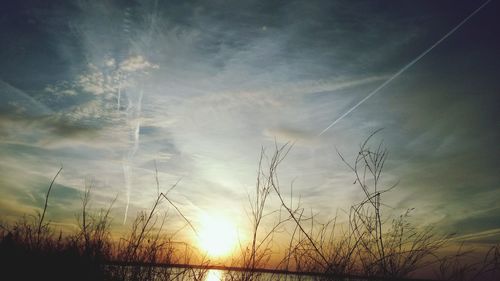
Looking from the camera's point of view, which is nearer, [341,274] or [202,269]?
[341,274]

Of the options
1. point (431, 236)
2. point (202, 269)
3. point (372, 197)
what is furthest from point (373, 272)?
point (202, 269)

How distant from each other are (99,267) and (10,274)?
1670 mm

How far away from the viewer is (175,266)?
4.84 m

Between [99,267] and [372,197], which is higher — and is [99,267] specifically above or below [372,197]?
below

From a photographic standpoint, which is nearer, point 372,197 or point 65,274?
point 372,197

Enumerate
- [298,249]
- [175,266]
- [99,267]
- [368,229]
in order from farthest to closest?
[99,267] → [175,266] → [298,249] → [368,229]

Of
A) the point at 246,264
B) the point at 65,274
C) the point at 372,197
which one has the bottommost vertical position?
the point at 65,274

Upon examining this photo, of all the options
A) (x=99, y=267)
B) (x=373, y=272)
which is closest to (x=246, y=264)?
(x=373, y=272)

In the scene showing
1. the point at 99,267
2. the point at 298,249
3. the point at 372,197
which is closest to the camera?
the point at 372,197

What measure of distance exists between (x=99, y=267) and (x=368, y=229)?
14.6ft

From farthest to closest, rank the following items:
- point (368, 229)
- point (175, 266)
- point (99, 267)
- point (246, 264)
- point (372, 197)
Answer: point (99, 267), point (175, 266), point (246, 264), point (368, 229), point (372, 197)

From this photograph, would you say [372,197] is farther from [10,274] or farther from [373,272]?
[10,274]

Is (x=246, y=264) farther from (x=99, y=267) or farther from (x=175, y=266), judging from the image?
(x=99, y=267)

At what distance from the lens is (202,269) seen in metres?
4.10
